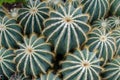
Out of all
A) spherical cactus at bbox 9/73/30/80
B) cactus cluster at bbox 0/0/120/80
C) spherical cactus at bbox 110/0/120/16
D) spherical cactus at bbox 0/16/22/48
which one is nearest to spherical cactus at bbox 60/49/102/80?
cactus cluster at bbox 0/0/120/80

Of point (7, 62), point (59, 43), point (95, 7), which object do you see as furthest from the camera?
point (95, 7)

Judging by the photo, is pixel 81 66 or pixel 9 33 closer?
pixel 81 66

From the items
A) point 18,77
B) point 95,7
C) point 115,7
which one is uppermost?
point 115,7

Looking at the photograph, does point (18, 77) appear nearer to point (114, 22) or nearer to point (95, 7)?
point (95, 7)

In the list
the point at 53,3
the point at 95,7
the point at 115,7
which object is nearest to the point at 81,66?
the point at 95,7

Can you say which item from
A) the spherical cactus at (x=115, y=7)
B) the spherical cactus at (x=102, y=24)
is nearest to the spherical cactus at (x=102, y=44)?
the spherical cactus at (x=102, y=24)

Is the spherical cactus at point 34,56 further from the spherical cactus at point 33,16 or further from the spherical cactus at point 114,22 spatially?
the spherical cactus at point 114,22
